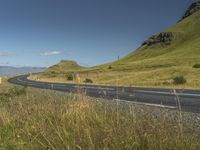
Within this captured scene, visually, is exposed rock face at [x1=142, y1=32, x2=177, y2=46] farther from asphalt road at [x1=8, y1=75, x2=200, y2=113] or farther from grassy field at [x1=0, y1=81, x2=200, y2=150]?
grassy field at [x1=0, y1=81, x2=200, y2=150]

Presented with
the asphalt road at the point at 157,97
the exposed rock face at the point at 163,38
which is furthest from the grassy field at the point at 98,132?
the exposed rock face at the point at 163,38

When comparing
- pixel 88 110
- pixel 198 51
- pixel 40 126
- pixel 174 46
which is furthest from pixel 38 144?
pixel 174 46

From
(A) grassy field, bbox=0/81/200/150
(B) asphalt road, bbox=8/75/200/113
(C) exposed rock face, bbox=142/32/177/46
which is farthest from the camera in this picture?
(C) exposed rock face, bbox=142/32/177/46

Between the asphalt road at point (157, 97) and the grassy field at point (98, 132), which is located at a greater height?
the grassy field at point (98, 132)

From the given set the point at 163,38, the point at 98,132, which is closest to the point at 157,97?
the point at 98,132

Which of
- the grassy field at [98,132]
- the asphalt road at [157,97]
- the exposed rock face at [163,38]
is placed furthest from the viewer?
the exposed rock face at [163,38]

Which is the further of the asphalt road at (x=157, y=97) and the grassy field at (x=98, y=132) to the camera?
the asphalt road at (x=157, y=97)

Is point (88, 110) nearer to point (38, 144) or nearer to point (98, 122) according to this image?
point (98, 122)

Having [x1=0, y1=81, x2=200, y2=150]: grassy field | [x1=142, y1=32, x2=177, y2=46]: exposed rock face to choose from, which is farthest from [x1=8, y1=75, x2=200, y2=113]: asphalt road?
[x1=142, y1=32, x2=177, y2=46]: exposed rock face

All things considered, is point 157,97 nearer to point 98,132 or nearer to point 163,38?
point 98,132

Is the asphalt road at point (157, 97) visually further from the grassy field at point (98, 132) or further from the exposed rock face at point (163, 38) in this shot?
the exposed rock face at point (163, 38)

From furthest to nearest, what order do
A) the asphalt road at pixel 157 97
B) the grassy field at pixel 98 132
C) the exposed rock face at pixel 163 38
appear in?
the exposed rock face at pixel 163 38, the asphalt road at pixel 157 97, the grassy field at pixel 98 132

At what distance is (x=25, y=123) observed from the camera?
7180 mm

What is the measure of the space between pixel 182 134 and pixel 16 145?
243cm
